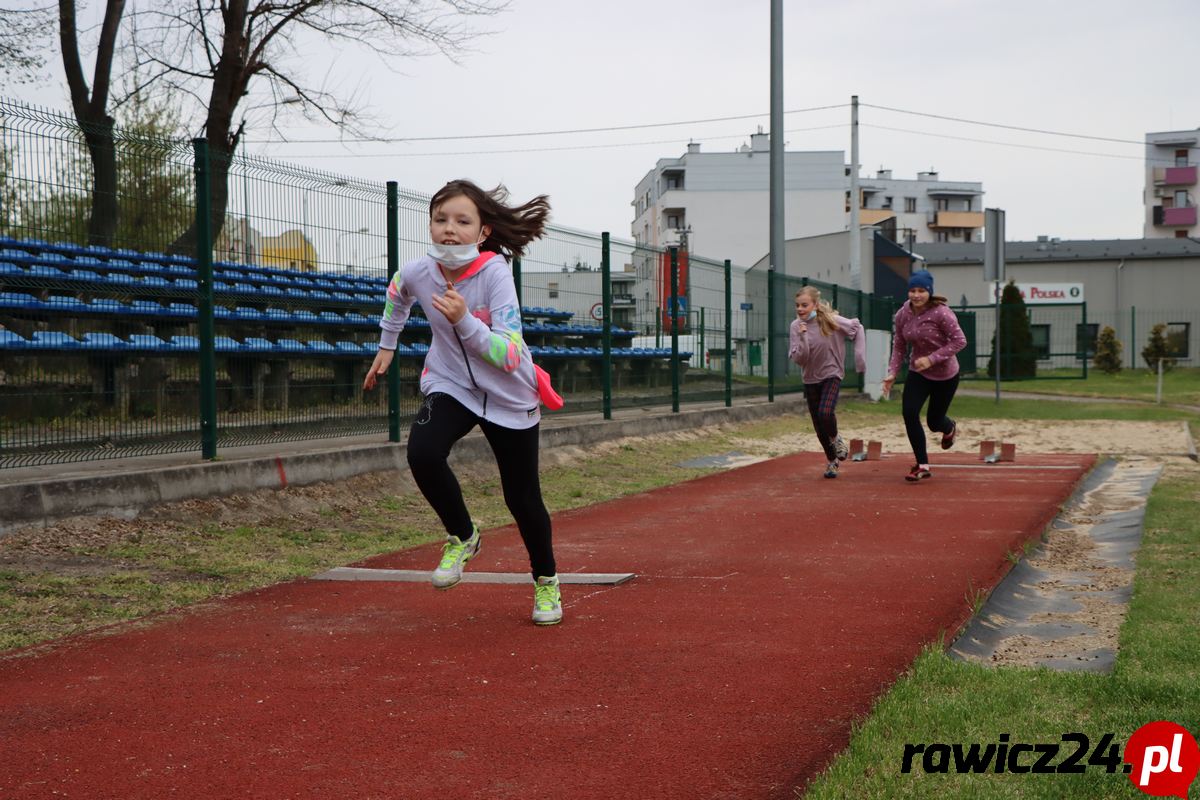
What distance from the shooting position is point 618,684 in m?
4.14

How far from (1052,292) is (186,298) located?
5672cm

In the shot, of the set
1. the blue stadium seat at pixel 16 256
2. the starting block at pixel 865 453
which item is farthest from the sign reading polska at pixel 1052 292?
the blue stadium seat at pixel 16 256

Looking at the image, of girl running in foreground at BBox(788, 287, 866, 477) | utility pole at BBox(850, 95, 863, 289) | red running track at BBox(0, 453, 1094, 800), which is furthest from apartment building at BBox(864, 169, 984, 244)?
red running track at BBox(0, 453, 1094, 800)

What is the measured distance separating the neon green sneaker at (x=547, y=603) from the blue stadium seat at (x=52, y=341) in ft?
14.1

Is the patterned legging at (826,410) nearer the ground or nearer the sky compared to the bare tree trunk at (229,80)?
nearer the ground

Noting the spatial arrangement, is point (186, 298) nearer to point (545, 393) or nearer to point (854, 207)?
point (545, 393)

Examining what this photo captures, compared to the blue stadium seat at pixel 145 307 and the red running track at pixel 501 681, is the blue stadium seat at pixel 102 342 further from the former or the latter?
the red running track at pixel 501 681

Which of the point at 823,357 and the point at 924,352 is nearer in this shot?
the point at 924,352

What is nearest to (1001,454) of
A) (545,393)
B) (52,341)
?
(545,393)

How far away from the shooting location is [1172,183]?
94250mm

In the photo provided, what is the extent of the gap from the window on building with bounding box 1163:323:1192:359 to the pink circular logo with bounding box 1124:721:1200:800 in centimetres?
4911

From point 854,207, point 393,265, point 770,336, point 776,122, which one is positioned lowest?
point 770,336

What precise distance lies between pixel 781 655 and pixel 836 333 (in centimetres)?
771

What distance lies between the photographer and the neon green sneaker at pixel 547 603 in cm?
509
